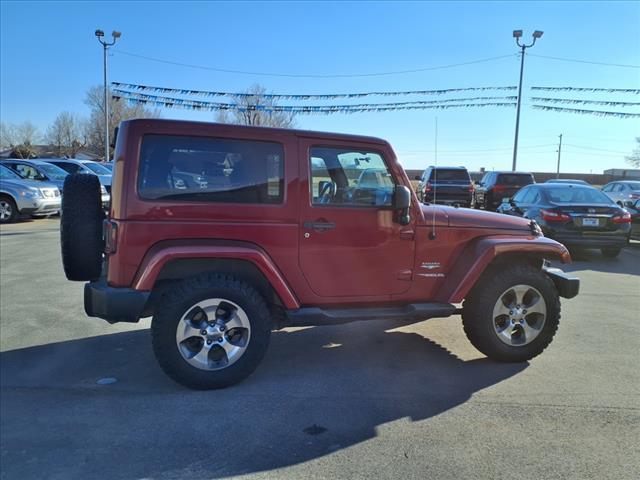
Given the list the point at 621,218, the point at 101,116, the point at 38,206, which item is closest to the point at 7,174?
the point at 38,206

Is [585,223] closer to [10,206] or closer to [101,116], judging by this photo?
[10,206]

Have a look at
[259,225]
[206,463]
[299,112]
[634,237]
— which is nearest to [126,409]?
[206,463]

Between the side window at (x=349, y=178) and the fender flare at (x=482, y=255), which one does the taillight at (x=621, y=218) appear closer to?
the fender flare at (x=482, y=255)

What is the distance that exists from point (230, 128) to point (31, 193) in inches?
502

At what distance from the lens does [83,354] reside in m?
4.67

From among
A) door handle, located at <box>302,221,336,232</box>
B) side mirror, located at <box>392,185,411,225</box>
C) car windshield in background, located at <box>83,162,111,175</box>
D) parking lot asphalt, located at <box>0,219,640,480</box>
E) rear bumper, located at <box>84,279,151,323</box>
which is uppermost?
car windshield in background, located at <box>83,162,111,175</box>

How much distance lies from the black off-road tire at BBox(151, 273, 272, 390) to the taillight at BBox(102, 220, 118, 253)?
20.6 inches

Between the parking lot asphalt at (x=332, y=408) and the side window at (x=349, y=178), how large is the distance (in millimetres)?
1476

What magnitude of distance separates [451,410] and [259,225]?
1984 mm

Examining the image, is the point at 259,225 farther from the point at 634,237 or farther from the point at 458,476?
the point at 634,237

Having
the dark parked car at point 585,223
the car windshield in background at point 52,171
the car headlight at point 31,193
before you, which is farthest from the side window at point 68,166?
the dark parked car at point 585,223

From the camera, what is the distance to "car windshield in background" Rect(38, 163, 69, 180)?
16.7 m

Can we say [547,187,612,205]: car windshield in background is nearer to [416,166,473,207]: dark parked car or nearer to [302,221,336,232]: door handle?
[416,166,473,207]: dark parked car

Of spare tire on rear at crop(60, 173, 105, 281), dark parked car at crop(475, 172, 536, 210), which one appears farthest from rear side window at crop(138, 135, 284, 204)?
dark parked car at crop(475, 172, 536, 210)
